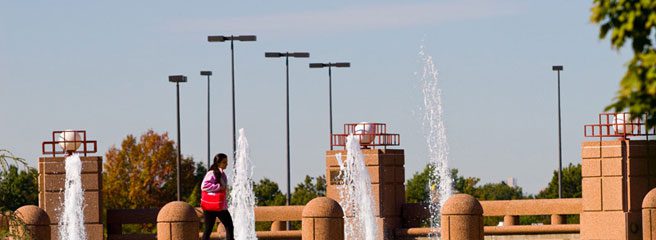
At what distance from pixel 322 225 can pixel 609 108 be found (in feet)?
51.4

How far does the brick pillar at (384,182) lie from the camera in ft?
128

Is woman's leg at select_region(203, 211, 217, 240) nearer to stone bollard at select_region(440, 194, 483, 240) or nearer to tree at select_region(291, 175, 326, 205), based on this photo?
stone bollard at select_region(440, 194, 483, 240)

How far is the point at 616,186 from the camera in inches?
1400

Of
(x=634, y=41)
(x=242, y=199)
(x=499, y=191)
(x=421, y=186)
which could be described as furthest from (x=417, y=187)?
(x=634, y=41)

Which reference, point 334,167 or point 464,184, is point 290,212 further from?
point 464,184

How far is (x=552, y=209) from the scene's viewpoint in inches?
1423

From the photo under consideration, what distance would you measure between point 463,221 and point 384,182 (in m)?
12.8

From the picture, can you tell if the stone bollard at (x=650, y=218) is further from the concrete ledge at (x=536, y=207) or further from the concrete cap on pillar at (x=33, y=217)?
the concrete cap on pillar at (x=33, y=217)

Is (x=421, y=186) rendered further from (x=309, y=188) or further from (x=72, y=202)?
(x=72, y=202)

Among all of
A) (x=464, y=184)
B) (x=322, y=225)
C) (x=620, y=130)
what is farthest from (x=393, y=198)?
(x=464, y=184)

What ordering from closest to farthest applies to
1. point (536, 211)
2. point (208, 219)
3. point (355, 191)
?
point (208, 219) → point (536, 211) → point (355, 191)

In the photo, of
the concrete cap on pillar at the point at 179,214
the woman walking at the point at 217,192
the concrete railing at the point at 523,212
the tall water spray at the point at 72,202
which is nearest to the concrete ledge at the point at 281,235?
the concrete railing at the point at 523,212

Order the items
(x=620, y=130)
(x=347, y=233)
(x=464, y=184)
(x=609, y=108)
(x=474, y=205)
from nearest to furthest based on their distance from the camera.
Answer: (x=609, y=108), (x=474, y=205), (x=620, y=130), (x=347, y=233), (x=464, y=184)

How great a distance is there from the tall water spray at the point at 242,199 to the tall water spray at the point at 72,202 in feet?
14.1
